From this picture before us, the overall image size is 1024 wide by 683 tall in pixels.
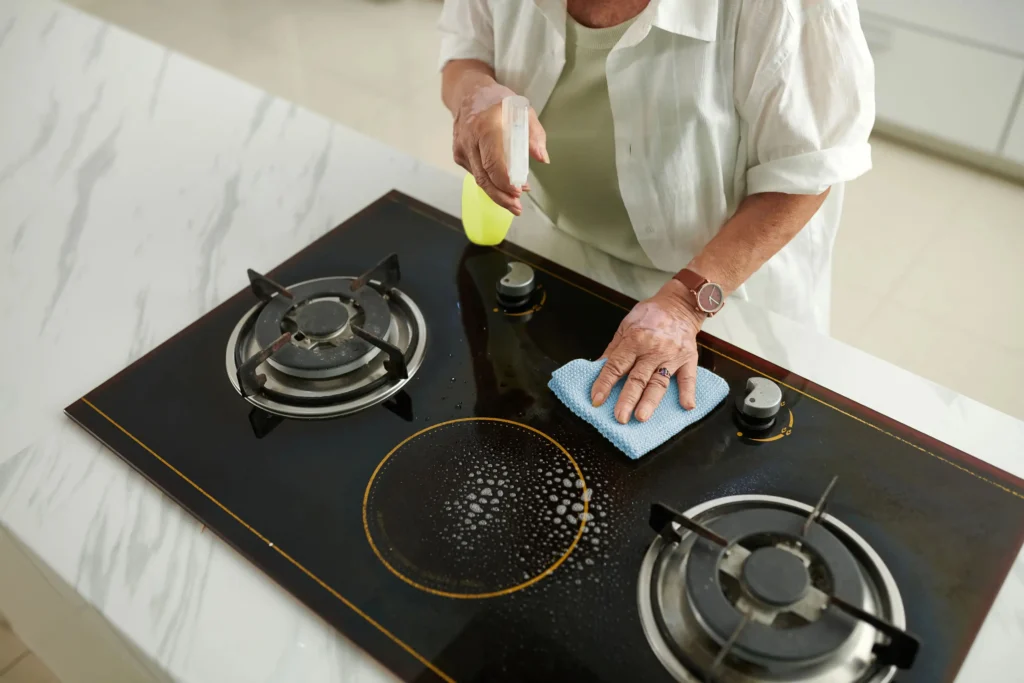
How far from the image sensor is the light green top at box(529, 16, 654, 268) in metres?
0.94

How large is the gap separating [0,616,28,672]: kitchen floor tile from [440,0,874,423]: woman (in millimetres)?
1274

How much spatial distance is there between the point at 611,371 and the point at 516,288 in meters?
0.16

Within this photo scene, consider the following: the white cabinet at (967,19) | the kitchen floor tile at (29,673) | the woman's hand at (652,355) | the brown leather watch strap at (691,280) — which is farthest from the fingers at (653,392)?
the white cabinet at (967,19)

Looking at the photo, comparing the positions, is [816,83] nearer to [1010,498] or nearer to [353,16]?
[1010,498]

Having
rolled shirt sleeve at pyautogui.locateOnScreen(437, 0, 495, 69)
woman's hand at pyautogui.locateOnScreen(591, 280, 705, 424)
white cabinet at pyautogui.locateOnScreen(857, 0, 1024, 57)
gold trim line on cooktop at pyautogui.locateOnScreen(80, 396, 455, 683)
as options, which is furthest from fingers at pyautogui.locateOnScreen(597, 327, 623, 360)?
white cabinet at pyautogui.locateOnScreen(857, 0, 1024, 57)

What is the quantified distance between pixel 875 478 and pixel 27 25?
1.62m

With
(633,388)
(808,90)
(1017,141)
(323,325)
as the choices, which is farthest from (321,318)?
(1017,141)

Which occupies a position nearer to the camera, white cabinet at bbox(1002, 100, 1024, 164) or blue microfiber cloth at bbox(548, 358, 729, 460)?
blue microfiber cloth at bbox(548, 358, 729, 460)

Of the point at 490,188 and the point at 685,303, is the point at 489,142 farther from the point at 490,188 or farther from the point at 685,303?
the point at 685,303

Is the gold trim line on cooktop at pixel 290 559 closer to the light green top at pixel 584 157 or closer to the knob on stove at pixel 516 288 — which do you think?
the knob on stove at pixel 516 288

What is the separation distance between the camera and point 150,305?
37.6 inches

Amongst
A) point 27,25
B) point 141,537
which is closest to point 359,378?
point 141,537

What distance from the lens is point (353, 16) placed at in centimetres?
334

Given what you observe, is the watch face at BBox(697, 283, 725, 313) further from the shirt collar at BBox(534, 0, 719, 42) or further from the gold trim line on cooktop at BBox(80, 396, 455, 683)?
the gold trim line on cooktop at BBox(80, 396, 455, 683)
